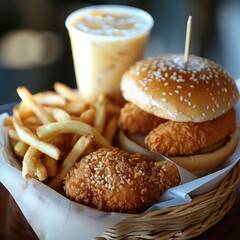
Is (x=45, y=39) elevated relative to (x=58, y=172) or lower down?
lower down

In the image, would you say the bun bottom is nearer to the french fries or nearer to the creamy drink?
the french fries

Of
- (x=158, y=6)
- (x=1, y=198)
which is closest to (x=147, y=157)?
(x=1, y=198)

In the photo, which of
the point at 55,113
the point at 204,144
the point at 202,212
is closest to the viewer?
the point at 202,212

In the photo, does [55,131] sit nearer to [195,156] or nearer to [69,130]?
[69,130]

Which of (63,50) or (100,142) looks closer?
(100,142)

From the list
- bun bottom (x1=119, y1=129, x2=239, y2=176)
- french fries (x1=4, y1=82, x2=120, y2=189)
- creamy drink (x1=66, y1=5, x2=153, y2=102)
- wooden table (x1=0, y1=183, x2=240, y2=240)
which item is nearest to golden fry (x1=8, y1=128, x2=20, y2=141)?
french fries (x1=4, y1=82, x2=120, y2=189)

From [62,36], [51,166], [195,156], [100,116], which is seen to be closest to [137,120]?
[100,116]

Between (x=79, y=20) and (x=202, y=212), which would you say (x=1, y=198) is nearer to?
(x=202, y=212)
